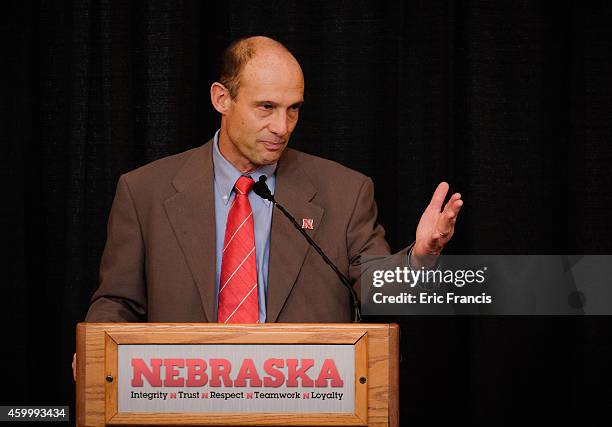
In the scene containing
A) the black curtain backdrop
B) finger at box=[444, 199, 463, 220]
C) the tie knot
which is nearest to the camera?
finger at box=[444, 199, 463, 220]

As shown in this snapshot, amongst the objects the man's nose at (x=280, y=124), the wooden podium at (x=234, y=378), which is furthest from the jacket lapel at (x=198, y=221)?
the wooden podium at (x=234, y=378)

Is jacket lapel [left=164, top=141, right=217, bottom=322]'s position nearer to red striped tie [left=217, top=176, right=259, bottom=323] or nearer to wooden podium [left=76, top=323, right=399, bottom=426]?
red striped tie [left=217, top=176, right=259, bottom=323]

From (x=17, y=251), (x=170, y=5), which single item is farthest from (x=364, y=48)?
(x=17, y=251)

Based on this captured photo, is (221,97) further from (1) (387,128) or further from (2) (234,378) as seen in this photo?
(2) (234,378)

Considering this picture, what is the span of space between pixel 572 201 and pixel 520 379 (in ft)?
2.14

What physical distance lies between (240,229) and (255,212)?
0.11 meters

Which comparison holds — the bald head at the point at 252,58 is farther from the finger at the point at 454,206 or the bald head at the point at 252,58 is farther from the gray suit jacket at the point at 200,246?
the finger at the point at 454,206

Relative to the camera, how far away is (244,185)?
96.4 inches

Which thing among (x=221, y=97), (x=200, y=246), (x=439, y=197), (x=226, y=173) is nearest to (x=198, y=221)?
(x=200, y=246)

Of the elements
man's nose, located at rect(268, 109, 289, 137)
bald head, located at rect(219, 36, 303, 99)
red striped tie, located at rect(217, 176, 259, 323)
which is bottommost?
red striped tie, located at rect(217, 176, 259, 323)

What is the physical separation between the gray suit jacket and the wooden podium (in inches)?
26.7

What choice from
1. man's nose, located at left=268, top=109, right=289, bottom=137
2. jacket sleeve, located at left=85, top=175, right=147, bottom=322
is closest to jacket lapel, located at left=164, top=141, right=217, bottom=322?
jacket sleeve, located at left=85, top=175, right=147, bottom=322

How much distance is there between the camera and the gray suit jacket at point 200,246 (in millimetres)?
2396

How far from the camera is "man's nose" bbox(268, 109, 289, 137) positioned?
2.42 meters
